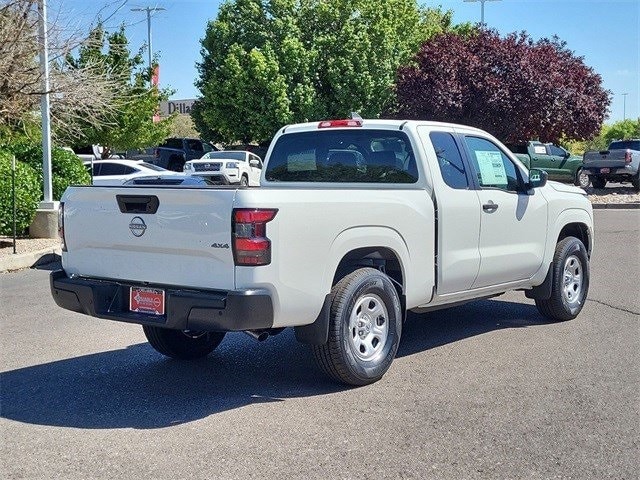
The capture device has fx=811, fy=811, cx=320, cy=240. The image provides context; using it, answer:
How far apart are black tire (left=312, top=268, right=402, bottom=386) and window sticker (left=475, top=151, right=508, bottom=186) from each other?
169 centimetres

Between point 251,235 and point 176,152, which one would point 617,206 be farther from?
point 176,152

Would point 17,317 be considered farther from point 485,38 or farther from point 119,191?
point 485,38

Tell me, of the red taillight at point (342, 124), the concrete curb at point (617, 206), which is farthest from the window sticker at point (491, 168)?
the concrete curb at point (617, 206)

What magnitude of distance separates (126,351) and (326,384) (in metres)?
2.05

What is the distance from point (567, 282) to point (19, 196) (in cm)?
947

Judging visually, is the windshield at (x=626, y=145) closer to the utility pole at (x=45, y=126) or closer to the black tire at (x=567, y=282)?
the utility pole at (x=45, y=126)

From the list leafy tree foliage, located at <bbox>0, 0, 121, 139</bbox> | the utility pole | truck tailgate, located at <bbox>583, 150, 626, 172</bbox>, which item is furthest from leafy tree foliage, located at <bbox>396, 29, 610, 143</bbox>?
the utility pole

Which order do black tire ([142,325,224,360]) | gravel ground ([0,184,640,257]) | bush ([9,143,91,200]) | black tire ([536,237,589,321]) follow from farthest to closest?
bush ([9,143,91,200]) < gravel ground ([0,184,640,257]) < black tire ([536,237,589,321]) < black tire ([142,325,224,360])

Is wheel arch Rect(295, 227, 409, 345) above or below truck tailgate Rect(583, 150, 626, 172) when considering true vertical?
below

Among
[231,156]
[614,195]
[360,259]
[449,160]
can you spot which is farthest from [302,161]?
[231,156]

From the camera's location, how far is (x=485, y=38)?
27.2m

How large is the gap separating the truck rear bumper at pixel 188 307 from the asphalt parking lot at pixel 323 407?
59cm

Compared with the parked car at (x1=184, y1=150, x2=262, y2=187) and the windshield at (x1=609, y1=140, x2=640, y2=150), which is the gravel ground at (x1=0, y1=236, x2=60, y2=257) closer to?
the parked car at (x1=184, y1=150, x2=262, y2=187)

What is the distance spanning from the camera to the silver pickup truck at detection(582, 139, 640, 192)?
26125mm
